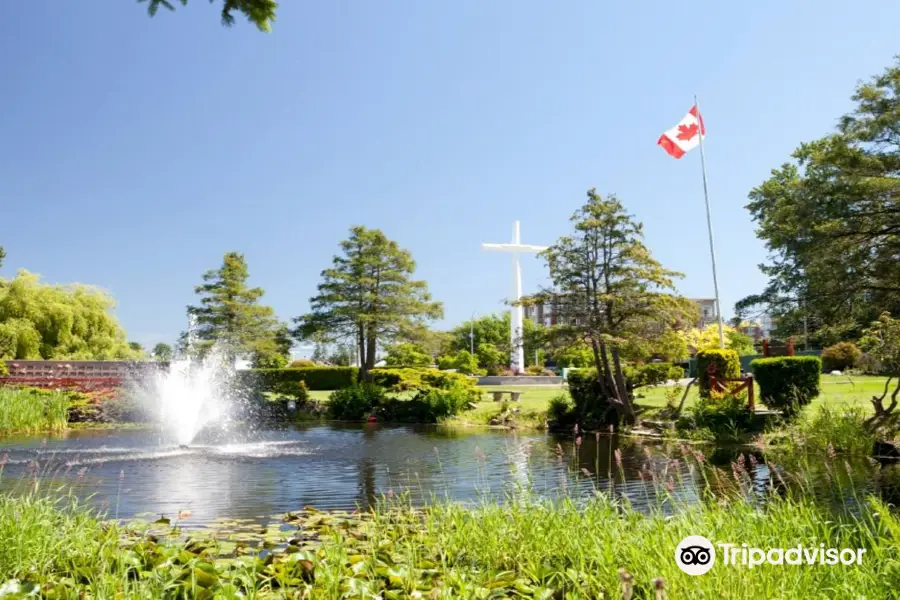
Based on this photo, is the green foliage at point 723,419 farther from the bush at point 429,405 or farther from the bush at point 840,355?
the bush at point 840,355

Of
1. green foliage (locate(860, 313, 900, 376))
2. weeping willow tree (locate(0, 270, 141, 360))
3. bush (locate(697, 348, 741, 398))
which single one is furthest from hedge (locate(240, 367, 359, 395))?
green foliage (locate(860, 313, 900, 376))

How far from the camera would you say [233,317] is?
1555 inches

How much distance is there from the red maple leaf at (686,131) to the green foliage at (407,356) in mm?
15857

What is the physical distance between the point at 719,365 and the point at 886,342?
214 inches

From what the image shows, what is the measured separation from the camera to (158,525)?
6738mm

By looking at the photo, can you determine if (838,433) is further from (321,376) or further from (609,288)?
(321,376)

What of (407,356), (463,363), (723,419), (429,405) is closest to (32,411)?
(429,405)

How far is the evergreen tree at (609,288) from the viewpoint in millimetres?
17312

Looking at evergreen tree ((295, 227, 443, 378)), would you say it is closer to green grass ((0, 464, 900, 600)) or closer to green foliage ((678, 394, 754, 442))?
green foliage ((678, 394, 754, 442))

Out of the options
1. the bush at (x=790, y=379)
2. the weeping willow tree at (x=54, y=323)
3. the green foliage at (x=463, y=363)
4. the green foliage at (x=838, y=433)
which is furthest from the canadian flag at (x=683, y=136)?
the weeping willow tree at (x=54, y=323)

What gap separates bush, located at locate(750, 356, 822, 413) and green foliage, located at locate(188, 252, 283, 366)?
92.6ft

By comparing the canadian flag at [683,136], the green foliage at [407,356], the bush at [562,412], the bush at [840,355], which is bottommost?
the bush at [562,412]

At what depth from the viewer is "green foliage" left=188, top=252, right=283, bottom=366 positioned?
3834cm

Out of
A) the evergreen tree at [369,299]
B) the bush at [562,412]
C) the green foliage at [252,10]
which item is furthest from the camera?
the evergreen tree at [369,299]
